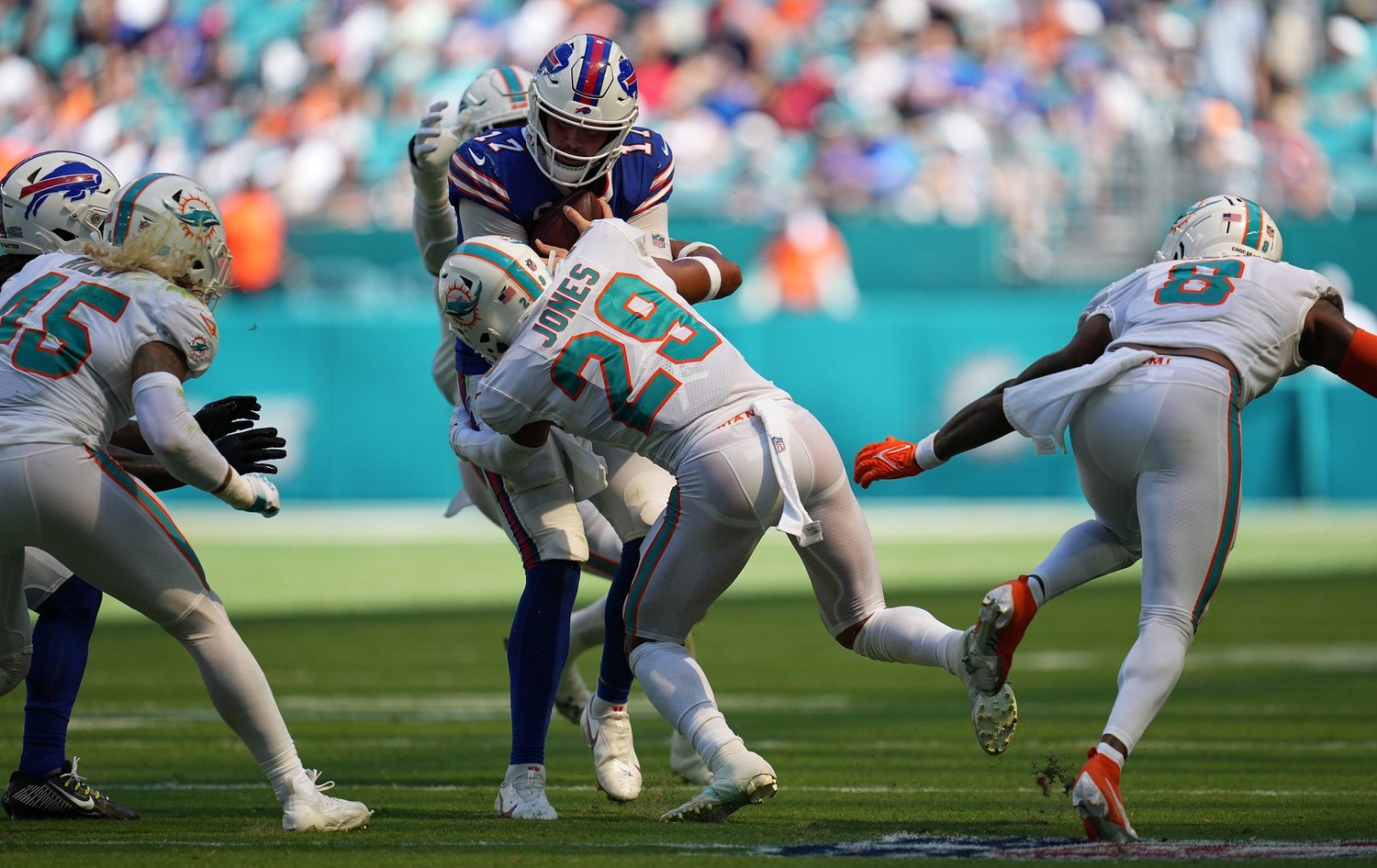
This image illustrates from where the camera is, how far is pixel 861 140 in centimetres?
1898

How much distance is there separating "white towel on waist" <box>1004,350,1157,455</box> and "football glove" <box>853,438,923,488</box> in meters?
0.34

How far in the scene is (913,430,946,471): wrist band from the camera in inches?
193

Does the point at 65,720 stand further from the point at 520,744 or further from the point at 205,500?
the point at 205,500

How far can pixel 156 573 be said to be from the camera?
14.4 ft

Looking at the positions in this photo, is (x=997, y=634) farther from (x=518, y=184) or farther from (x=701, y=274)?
(x=518, y=184)

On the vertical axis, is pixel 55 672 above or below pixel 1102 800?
below

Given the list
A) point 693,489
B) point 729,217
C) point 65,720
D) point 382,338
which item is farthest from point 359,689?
point 729,217

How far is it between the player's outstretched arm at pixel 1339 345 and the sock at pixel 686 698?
1.77 m

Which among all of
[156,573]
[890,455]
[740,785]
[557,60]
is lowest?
[740,785]

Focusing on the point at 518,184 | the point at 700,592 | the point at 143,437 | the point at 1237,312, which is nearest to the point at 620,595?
the point at 700,592

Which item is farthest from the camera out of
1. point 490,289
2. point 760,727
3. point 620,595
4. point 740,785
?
point 760,727

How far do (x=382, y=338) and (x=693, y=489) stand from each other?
39.4 feet

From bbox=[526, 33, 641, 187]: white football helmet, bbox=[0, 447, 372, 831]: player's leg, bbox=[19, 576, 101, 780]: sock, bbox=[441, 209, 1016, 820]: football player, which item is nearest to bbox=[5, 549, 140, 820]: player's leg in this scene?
bbox=[19, 576, 101, 780]: sock

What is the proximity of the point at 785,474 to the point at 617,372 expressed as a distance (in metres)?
0.50
